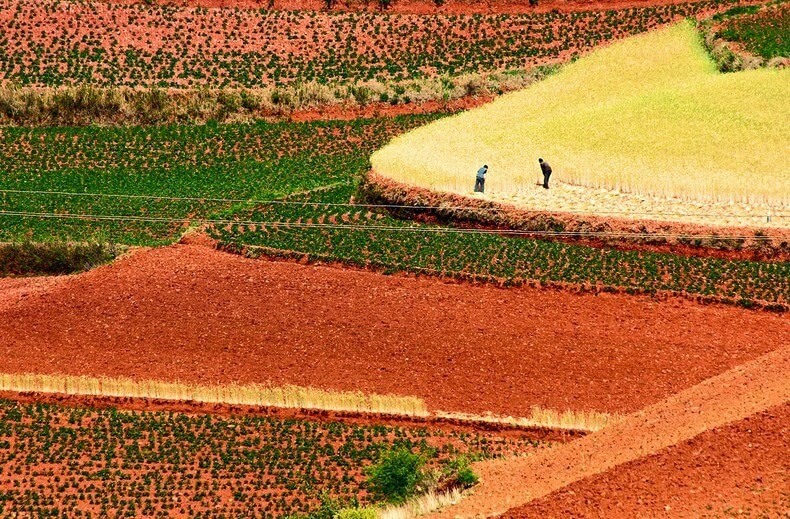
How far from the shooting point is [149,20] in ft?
252

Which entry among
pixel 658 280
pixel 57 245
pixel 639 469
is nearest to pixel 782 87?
pixel 658 280

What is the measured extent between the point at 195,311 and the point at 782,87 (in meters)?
27.3

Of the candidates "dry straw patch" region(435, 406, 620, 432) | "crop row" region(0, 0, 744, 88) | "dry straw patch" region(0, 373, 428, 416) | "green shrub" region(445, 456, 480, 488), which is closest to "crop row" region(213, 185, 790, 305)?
"dry straw patch" region(435, 406, 620, 432)

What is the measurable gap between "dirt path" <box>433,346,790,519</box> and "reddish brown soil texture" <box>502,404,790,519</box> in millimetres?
244

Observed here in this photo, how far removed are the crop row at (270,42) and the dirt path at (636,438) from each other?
33.5 m

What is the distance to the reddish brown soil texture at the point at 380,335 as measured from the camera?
1855 inches

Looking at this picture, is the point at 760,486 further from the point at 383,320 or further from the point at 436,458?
the point at 383,320

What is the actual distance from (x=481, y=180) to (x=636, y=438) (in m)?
18.5

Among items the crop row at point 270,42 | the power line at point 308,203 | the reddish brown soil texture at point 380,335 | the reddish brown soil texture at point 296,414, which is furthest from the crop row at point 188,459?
the crop row at point 270,42

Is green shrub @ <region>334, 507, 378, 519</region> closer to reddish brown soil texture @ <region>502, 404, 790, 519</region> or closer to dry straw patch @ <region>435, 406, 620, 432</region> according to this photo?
reddish brown soil texture @ <region>502, 404, 790, 519</region>

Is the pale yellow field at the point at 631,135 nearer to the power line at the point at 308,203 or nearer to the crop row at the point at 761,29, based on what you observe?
the power line at the point at 308,203

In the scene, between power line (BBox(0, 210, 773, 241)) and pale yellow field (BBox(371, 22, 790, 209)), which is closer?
power line (BBox(0, 210, 773, 241))

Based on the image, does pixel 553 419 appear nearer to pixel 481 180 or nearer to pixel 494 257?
pixel 494 257

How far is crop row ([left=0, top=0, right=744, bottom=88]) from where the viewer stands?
7262 cm
